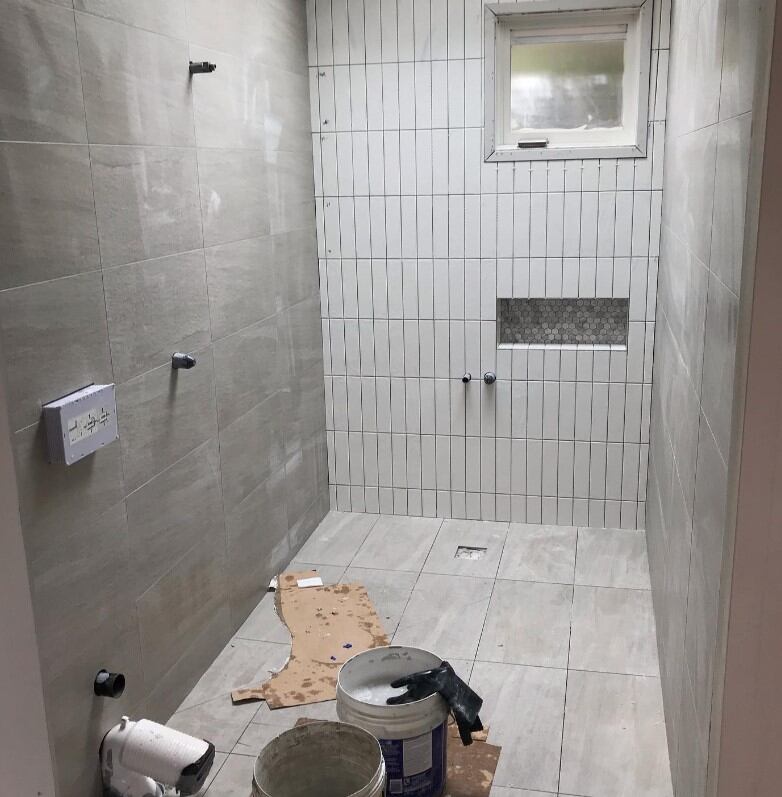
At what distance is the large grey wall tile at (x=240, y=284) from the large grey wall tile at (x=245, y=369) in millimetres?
45

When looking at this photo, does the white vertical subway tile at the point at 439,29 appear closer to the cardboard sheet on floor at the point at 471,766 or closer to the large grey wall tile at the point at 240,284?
the large grey wall tile at the point at 240,284

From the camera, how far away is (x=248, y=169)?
10.3ft

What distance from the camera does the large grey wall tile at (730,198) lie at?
1.54 metres

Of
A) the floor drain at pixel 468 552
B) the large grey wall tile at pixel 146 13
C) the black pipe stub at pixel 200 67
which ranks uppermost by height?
the large grey wall tile at pixel 146 13

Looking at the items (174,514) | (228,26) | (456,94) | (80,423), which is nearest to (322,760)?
(174,514)

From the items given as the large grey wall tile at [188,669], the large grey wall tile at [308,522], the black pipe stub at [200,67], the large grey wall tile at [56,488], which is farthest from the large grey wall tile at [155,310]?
the large grey wall tile at [308,522]

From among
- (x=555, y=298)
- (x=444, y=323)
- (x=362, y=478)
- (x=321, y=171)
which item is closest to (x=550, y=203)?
(x=555, y=298)

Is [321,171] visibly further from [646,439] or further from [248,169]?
[646,439]

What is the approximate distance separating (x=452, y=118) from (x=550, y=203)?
0.56 m

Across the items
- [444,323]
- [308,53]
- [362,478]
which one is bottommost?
[362,478]

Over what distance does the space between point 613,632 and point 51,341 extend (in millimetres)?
2183

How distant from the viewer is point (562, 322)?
3832 millimetres

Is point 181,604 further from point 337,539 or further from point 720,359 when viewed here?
point 720,359

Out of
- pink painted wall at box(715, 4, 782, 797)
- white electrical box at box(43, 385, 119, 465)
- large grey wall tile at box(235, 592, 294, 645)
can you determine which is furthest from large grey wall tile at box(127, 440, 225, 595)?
pink painted wall at box(715, 4, 782, 797)
